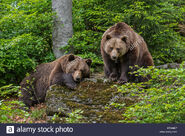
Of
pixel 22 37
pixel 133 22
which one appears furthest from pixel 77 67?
pixel 133 22

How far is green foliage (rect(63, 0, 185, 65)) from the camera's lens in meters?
9.11

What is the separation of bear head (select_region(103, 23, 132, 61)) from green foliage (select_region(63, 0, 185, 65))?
2.02m

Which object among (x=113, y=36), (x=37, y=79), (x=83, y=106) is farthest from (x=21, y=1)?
(x=83, y=106)

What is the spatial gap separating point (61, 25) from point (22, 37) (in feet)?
5.39

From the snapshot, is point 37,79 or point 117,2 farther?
point 117,2

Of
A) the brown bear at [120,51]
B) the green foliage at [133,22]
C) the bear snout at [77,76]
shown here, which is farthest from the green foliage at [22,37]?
the brown bear at [120,51]

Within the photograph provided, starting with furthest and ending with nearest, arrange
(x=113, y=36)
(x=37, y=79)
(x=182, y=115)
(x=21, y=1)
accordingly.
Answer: (x=21, y=1)
(x=37, y=79)
(x=113, y=36)
(x=182, y=115)

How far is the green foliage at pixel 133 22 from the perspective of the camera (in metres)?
9.11

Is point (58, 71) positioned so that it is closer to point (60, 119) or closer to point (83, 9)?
point (60, 119)

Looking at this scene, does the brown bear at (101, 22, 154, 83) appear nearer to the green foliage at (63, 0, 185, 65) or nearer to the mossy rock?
the mossy rock

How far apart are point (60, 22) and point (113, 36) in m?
3.22

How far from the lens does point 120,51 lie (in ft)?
21.8

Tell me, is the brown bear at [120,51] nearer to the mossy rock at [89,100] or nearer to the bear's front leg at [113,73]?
the bear's front leg at [113,73]

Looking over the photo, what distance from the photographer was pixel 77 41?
921cm
